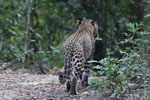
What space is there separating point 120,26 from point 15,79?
235 inches

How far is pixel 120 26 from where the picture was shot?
1382cm

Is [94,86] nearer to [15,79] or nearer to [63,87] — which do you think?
[63,87]

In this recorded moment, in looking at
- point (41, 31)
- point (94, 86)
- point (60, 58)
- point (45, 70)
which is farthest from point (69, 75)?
point (41, 31)

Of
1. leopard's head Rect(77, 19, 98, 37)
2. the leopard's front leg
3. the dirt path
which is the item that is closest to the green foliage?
the dirt path

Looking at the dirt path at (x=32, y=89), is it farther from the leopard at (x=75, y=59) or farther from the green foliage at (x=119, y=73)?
the green foliage at (x=119, y=73)

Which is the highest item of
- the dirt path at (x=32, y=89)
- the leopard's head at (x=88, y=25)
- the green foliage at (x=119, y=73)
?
the leopard's head at (x=88, y=25)

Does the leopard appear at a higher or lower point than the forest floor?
higher

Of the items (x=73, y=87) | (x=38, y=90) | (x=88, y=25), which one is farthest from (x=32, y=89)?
(x=88, y=25)

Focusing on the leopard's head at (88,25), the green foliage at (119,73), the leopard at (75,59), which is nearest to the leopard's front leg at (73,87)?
the leopard at (75,59)

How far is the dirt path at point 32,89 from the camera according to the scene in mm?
7102

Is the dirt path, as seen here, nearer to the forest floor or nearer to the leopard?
the forest floor

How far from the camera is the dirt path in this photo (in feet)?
23.3

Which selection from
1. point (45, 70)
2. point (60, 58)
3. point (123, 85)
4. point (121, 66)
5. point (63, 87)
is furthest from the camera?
point (60, 58)

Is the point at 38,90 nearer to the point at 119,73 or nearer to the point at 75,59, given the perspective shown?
the point at 75,59
